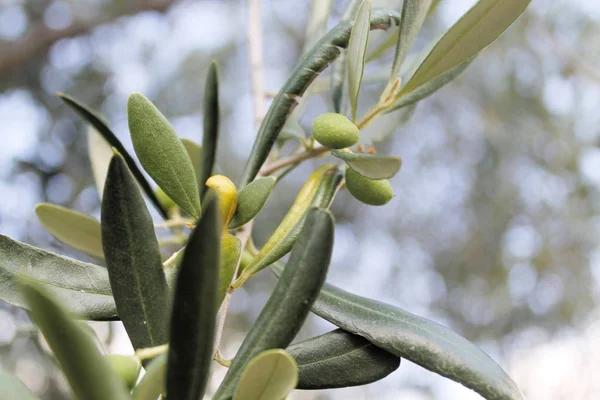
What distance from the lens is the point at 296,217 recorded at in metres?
0.49

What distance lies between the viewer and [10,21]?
99.4 inches

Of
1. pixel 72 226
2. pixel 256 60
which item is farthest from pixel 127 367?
pixel 256 60

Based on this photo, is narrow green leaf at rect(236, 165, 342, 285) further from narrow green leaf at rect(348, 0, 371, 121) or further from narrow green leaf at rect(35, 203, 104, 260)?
narrow green leaf at rect(35, 203, 104, 260)

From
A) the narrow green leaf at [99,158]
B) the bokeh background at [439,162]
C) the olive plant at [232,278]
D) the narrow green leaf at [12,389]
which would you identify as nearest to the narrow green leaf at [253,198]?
the olive plant at [232,278]

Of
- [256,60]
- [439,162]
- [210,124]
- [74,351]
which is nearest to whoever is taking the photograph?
[74,351]

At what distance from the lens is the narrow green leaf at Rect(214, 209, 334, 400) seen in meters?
0.31

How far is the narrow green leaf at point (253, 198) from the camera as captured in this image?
44cm

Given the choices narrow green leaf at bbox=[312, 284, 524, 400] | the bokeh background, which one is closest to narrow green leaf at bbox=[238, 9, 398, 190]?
narrow green leaf at bbox=[312, 284, 524, 400]

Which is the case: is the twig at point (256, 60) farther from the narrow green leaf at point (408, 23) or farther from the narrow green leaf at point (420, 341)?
the narrow green leaf at point (420, 341)

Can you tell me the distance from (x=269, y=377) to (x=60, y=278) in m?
0.21

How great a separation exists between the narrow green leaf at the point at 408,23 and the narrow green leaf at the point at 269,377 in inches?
13.2

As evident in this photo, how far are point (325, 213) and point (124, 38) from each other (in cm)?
290

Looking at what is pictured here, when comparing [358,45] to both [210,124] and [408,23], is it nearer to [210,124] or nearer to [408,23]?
[408,23]

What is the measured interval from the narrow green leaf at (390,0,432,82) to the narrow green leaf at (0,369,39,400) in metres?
0.42
